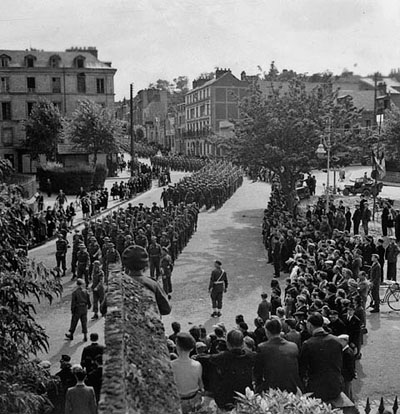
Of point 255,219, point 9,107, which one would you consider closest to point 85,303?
point 255,219

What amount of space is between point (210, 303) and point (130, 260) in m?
11.3

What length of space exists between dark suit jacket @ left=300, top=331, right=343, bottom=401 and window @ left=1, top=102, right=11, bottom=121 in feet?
179

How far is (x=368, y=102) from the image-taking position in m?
72.2

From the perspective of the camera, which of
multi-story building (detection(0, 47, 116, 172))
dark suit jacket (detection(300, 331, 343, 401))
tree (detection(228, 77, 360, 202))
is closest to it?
dark suit jacket (detection(300, 331, 343, 401))

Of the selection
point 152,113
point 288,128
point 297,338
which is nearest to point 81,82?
point 288,128

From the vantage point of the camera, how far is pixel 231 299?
1544cm

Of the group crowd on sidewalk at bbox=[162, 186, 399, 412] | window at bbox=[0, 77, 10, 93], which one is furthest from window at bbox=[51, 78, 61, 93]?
crowd on sidewalk at bbox=[162, 186, 399, 412]

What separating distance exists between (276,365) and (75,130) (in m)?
43.4

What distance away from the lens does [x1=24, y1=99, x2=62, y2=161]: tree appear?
50.0 metres

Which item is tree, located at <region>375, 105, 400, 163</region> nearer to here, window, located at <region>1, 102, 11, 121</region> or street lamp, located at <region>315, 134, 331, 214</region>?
street lamp, located at <region>315, 134, 331, 214</region>

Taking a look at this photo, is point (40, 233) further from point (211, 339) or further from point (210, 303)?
point (211, 339)

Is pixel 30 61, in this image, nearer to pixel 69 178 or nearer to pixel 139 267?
pixel 69 178

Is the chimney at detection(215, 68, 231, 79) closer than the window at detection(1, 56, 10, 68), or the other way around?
the window at detection(1, 56, 10, 68)

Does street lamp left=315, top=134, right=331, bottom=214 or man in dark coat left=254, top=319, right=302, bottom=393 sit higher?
street lamp left=315, top=134, right=331, bottom=214
